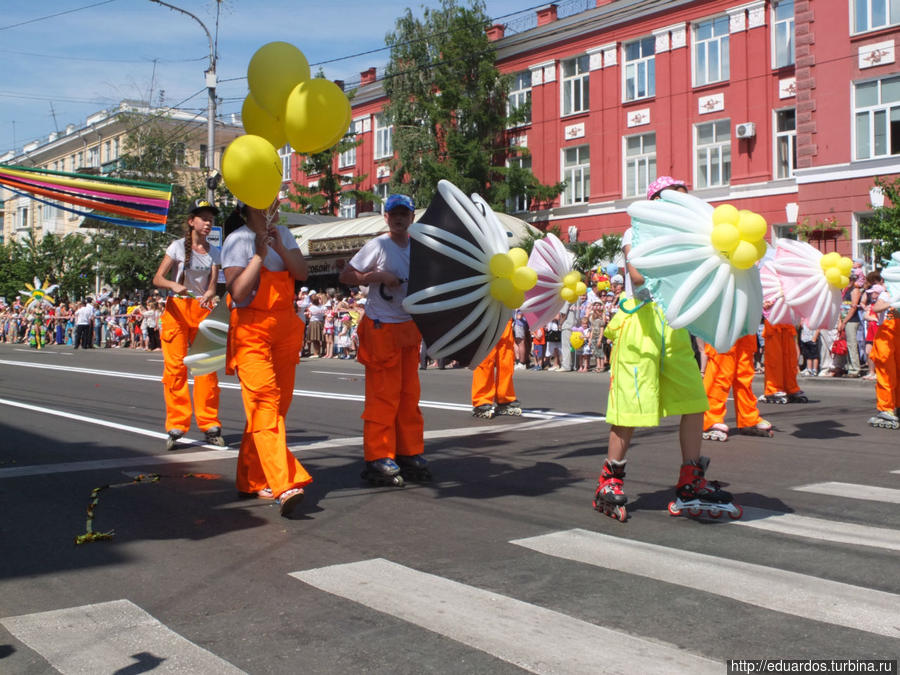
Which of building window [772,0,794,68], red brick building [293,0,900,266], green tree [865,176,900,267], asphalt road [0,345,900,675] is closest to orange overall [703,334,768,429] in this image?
asphalt road [0,345,900,675]

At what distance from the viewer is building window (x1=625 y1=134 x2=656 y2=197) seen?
30984mm

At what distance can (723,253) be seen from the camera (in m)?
4.64

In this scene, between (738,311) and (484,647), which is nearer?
(484,647)

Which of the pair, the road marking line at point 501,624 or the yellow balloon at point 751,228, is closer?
the road marking line at point 501,624

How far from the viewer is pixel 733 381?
8562 millimetres

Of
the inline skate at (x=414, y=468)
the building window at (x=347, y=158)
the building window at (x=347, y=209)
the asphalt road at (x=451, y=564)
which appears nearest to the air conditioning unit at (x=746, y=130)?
the asphalt road at (x=451, y=564)

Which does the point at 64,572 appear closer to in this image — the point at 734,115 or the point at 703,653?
the point at 703,653

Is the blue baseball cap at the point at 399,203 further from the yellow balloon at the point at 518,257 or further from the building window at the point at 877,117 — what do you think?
the building window at the point at 877,117

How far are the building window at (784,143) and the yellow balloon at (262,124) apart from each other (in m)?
24.7

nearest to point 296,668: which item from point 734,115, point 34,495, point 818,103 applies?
point 34,495

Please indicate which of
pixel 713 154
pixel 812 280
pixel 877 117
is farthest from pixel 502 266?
pixel 713 154

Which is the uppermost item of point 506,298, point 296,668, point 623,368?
point 506,298

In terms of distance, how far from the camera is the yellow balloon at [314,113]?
533 cm

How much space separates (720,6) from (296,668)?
29.2 metres
